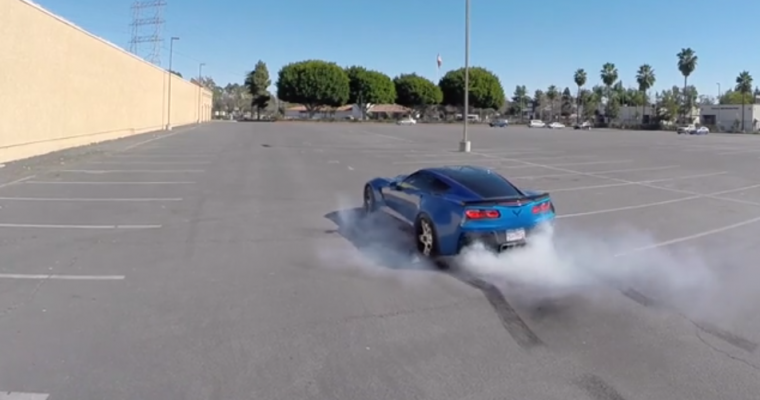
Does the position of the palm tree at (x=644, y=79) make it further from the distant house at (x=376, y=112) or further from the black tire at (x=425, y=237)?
the black tire at (x=425, y=237)

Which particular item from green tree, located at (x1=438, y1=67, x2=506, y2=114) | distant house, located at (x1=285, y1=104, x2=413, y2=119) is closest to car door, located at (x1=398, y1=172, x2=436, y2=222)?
green tree, located at (x1=438, y1=67, x2=506, y2=114)

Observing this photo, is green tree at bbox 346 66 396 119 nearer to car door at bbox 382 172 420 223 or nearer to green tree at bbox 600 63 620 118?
green tree at bbox 600 63 620 118

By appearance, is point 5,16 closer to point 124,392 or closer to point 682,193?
point 124,392

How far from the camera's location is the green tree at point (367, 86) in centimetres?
10550

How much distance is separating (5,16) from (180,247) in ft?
49.4

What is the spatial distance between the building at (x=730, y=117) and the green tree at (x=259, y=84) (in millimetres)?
84018

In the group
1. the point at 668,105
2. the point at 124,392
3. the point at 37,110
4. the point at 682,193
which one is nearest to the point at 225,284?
the point at 124,392

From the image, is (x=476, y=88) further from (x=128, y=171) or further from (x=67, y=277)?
(x=67, y=277)

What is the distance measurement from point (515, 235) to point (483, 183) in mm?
937

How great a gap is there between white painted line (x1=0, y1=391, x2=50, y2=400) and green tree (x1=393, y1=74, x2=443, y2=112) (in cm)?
11087

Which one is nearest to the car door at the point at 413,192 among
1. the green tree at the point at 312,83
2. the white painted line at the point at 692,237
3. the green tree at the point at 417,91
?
the white painted line at the point at 692,237

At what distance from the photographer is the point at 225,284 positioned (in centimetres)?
657

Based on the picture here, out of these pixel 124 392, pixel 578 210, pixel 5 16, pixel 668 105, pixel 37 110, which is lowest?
pixel 124 392

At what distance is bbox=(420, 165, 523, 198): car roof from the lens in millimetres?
7800
